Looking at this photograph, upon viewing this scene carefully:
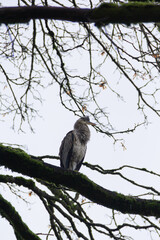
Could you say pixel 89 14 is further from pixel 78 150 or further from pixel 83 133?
pixel 83 133

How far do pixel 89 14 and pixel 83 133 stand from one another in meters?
5.23

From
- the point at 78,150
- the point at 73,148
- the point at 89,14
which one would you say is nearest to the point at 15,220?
the point at 89,14

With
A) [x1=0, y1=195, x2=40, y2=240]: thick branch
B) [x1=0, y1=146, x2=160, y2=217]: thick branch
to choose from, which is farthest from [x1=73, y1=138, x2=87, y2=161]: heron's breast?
[x1=0, y1=146, x2=160, y2=217]: thick branch

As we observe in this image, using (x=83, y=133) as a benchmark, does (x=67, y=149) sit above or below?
below

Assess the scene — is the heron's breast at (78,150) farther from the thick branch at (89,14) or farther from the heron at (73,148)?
the thick branch at (89,14)

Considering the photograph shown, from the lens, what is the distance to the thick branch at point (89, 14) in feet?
6.07

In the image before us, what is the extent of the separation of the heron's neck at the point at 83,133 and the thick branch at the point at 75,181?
11.7 ft

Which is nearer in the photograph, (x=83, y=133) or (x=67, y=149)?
(x=67, y=149)

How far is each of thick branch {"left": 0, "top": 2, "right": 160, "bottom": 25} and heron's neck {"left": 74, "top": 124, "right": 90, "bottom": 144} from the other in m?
5.11

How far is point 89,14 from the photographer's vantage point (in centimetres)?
191

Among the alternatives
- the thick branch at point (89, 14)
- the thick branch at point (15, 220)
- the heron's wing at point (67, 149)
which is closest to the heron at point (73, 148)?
the heron's wing at point (67, 149)

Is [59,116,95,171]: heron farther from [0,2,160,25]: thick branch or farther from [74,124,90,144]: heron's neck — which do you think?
[0,2,160,25]: thick branch

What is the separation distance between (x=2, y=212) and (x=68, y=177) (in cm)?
108

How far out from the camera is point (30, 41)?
539 cm
